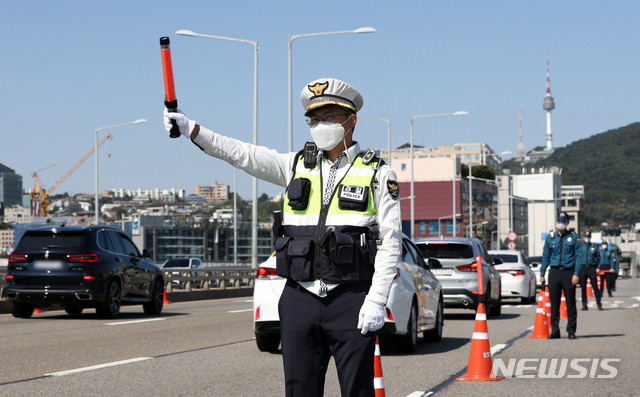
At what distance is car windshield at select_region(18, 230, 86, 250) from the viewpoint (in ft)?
56.4

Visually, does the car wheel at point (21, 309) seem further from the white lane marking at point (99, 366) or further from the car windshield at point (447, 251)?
the white lane marking at point (99, 366)

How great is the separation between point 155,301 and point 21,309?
2739 mm

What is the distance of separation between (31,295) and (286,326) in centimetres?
1360

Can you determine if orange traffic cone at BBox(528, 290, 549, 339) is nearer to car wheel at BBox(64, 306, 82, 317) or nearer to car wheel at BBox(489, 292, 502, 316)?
car wheel at BBox(489, 292, 502, 316)

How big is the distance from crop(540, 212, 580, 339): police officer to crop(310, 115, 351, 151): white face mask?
32.6ft

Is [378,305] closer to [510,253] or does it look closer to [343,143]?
[343,143]

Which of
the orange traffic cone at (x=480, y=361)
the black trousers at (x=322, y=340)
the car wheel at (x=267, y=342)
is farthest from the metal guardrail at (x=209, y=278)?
the black trousers at (x=322, y=340)

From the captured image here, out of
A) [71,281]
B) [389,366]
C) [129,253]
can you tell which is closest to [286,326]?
[389,366]

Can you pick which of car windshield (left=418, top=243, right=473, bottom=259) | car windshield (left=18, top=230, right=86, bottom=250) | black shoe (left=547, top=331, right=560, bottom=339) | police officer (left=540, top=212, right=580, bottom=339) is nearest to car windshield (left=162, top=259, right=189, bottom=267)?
car windshield (left=18, top=230, right=86, bottom=250)

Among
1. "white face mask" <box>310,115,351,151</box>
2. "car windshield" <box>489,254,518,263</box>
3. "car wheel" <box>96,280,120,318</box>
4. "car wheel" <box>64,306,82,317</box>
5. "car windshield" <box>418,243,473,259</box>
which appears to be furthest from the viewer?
"car windshield" <box>489,254,518,263</box>

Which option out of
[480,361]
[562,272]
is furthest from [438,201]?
[480,361]

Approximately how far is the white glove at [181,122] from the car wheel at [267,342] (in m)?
7.41

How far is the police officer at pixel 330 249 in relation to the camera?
4.37 metres

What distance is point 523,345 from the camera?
12.9m
